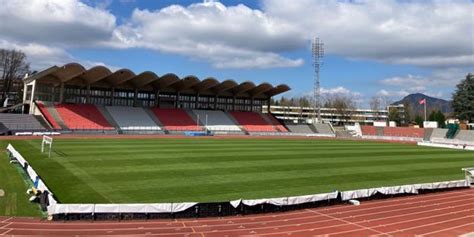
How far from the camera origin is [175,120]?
8506cm

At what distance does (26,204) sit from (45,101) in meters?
60.1

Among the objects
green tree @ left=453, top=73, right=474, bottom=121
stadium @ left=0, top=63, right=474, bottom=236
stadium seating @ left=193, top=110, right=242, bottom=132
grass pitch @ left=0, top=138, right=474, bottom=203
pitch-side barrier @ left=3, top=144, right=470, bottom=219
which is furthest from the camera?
green tree @ left=453, top=73, right=474, bottom=121

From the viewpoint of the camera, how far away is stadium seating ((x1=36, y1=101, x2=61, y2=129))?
67.6m

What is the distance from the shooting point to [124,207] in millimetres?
18484

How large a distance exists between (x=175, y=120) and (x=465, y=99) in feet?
223

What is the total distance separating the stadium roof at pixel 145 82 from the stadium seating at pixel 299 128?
→ 9.01 m

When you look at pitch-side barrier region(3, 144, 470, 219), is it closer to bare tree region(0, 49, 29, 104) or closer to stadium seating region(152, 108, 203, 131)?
stadium seating region(152, 108, 203, 131)

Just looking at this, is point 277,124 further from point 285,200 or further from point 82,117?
point 285,200

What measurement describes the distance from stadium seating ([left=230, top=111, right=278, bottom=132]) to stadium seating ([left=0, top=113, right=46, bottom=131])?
4266cm

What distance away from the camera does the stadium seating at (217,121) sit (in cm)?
8816

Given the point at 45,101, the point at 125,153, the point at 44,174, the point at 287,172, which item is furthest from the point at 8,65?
the point at 287,172

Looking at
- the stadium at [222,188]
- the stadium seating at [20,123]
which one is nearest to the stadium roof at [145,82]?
the stadium at [222,188]

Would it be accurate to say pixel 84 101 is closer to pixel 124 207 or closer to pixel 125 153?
pixel 125 153

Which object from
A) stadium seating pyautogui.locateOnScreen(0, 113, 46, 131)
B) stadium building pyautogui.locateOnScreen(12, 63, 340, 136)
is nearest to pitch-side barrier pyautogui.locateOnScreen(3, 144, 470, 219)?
stadium seating pyautogui.locateOnScreen(0, 113, 46, 131)
